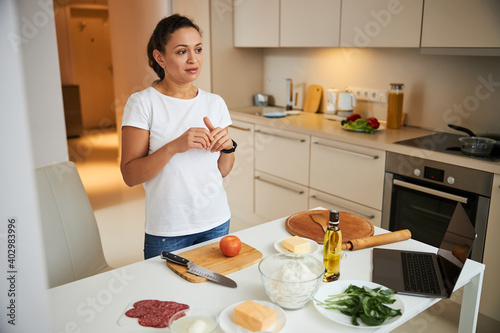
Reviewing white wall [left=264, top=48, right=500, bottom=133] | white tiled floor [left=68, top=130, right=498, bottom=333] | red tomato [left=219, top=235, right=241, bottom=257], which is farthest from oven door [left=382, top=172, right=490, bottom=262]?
red tomato [left=219, top=235, right=241, bottom=257]

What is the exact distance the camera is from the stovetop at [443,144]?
205cm

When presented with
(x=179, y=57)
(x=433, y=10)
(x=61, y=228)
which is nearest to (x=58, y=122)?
(x=61, y=228)

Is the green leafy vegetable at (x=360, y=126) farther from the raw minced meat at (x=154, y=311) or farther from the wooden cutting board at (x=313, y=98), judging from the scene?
the raw minced meat at (x=154, y=311)

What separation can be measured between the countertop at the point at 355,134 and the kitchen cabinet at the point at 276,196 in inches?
15.8

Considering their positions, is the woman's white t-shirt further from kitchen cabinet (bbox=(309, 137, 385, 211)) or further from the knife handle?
kitchen cabinet (bbox=(309, 137, 385, 211))

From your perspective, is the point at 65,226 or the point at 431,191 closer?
the point at 65,226

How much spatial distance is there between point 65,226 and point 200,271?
0.65 metres

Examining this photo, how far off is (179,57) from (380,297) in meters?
0.97

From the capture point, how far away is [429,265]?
1.23 meters

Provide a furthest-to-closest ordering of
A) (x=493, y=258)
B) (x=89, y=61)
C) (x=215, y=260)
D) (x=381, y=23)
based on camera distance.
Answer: (x=89, y=61)
(x=381, y=23)
(x=493, y=258)
(x=215, y=260)

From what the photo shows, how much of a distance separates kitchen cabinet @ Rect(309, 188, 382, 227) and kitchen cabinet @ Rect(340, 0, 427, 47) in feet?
3.11

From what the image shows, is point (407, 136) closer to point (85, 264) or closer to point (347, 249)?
point (347, 249)

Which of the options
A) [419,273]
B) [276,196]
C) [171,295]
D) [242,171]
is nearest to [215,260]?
[171,295]

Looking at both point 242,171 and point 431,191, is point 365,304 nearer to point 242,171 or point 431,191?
point 431,191
